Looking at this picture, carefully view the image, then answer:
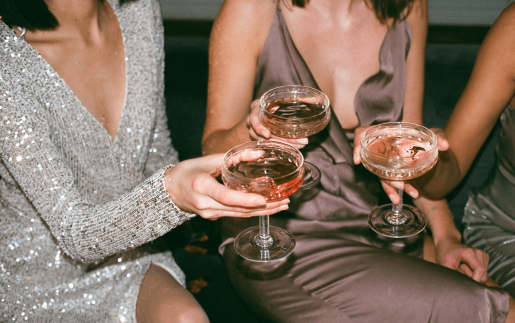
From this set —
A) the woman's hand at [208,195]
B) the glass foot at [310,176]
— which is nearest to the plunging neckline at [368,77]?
the glass foot at [310,176]

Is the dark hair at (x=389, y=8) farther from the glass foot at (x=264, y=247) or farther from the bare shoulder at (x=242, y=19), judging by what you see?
the glass foot at (x=264, y=247)

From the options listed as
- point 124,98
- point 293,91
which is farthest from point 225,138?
point 124,98

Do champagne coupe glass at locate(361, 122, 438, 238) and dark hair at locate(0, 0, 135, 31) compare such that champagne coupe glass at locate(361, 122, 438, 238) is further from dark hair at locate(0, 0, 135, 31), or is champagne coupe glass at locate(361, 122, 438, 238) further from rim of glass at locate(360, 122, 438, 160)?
dark hair at locate(0, 0, 135, 31)

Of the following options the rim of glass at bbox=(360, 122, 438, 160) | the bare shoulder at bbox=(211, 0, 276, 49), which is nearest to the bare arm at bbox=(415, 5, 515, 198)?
the rim of glass at bbox=(360, 122, 438, 160)

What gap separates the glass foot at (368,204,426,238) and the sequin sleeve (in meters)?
0.75

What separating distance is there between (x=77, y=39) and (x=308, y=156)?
1.02 metres

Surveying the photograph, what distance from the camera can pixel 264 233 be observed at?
1.55 meters

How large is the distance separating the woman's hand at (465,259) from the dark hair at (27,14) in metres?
1.74

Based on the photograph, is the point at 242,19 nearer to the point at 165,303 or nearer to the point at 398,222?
the point at 398,222

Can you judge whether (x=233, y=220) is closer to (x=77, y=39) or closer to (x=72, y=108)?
(x=72, y=108)

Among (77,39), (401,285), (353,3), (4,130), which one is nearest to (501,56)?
(353,3)

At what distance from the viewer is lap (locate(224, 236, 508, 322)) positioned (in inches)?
58.8

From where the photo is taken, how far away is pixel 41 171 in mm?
1608

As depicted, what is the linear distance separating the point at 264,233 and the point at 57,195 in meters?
0.69
